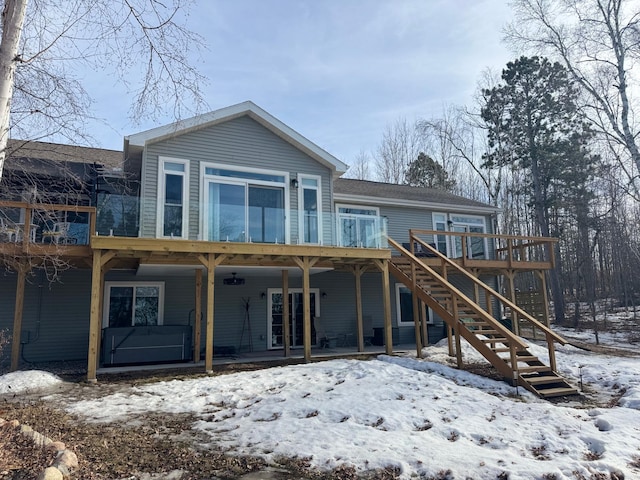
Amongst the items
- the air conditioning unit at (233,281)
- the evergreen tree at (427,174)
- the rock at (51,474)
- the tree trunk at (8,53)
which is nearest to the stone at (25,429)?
the rock at (51,474)

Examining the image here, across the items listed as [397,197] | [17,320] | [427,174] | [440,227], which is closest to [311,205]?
[397,197]

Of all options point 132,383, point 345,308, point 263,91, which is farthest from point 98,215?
point 345,308

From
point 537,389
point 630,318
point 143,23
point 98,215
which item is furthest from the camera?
point 630,318

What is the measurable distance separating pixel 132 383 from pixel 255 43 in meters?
6.70

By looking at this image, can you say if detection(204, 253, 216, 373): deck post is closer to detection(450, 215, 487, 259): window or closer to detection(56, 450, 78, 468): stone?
detection(56, 450, 78, 468): stone

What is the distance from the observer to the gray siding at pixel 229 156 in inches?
405

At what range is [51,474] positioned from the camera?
11.3 feet

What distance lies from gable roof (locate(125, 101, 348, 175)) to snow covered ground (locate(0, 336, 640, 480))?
18.1 ft

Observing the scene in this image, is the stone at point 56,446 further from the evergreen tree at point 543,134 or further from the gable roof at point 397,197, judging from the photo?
the evergreen tree at point 543,134

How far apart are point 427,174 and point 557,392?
24374mm

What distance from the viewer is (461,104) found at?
98.7 feet

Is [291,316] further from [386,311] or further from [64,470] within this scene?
[64,470]

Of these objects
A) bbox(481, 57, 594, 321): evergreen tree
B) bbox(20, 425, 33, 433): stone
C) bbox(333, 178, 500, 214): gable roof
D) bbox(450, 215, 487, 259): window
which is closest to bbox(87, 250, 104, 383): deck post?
bbox(20, 425, 33, 433): stone

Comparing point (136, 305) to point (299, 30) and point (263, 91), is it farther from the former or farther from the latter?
point (299, 30)
